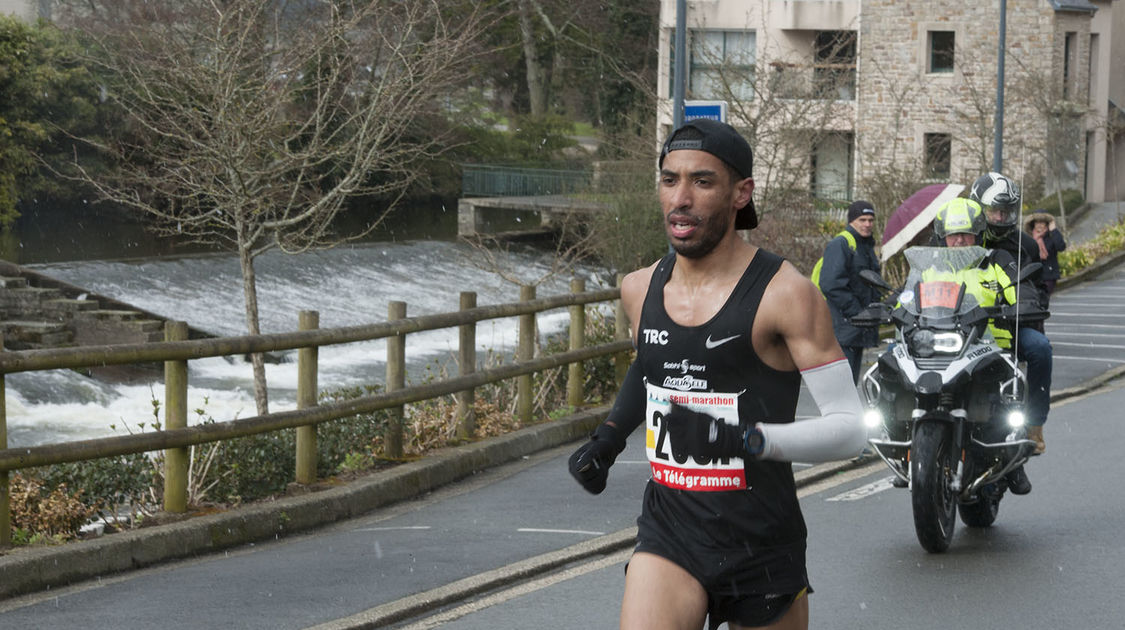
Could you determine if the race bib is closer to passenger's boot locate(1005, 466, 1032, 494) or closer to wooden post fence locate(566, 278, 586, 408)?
passenger's boot locate(1005, 466, 1032, 494)

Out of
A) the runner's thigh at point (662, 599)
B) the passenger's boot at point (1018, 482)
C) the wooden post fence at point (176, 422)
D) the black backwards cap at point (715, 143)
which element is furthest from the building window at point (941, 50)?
the runner's thigh at point (662, 599)

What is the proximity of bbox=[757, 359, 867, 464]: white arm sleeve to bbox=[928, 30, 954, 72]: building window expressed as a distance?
5087 cm

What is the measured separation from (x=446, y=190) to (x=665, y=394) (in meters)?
54.6

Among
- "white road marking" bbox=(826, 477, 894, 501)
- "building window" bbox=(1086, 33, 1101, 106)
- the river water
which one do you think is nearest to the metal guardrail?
"white road marking" bbox=(826, 477, 894, 501)

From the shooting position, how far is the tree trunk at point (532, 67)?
203ft

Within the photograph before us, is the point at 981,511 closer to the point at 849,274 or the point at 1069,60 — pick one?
the point at 849,274

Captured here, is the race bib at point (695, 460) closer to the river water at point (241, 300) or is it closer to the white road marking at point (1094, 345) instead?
the river water at point (241, 300)

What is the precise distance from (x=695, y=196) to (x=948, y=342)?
14.8 ft

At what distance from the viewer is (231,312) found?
3312cm

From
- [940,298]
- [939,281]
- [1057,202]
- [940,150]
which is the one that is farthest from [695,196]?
[940,150]

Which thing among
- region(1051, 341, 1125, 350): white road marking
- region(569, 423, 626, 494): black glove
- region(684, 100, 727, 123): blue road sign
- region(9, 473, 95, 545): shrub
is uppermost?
region(684, 100, 727, 123): blue road sign

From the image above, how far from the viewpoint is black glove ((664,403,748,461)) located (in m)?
3.77

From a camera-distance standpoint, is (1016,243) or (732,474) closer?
(732,474)

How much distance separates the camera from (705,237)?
162 inches
